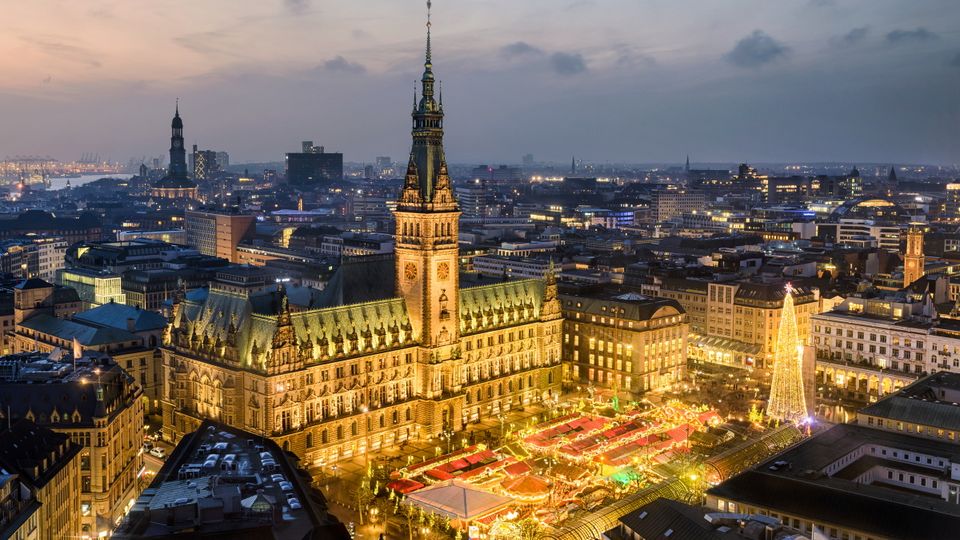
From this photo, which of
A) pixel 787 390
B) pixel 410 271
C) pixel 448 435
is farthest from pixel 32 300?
pixel 787 390

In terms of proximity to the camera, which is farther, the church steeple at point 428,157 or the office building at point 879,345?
the office building at point 879,345

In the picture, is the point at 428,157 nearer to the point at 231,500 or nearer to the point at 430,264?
the point at 430,264

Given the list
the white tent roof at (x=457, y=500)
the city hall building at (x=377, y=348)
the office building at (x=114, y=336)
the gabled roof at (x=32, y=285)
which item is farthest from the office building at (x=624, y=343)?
the gabled roof at (x=32, y=285)

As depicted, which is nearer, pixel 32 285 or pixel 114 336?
pixel 114 336

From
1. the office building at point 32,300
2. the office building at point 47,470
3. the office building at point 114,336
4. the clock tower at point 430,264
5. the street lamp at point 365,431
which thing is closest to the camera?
the office building at point 47,470

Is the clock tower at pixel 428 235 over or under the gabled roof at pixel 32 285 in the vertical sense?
over

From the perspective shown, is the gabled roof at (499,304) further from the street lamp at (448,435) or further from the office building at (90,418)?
the office building at (90,418)

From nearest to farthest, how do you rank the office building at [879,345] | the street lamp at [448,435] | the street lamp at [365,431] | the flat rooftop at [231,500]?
1. the flat rooftop at [231,500]
2. the street lamp at [365,431]
3. the street lamp at [448,435]
4. the office building at [879,345]

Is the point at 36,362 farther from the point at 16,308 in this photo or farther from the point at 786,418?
the point at 786,418
